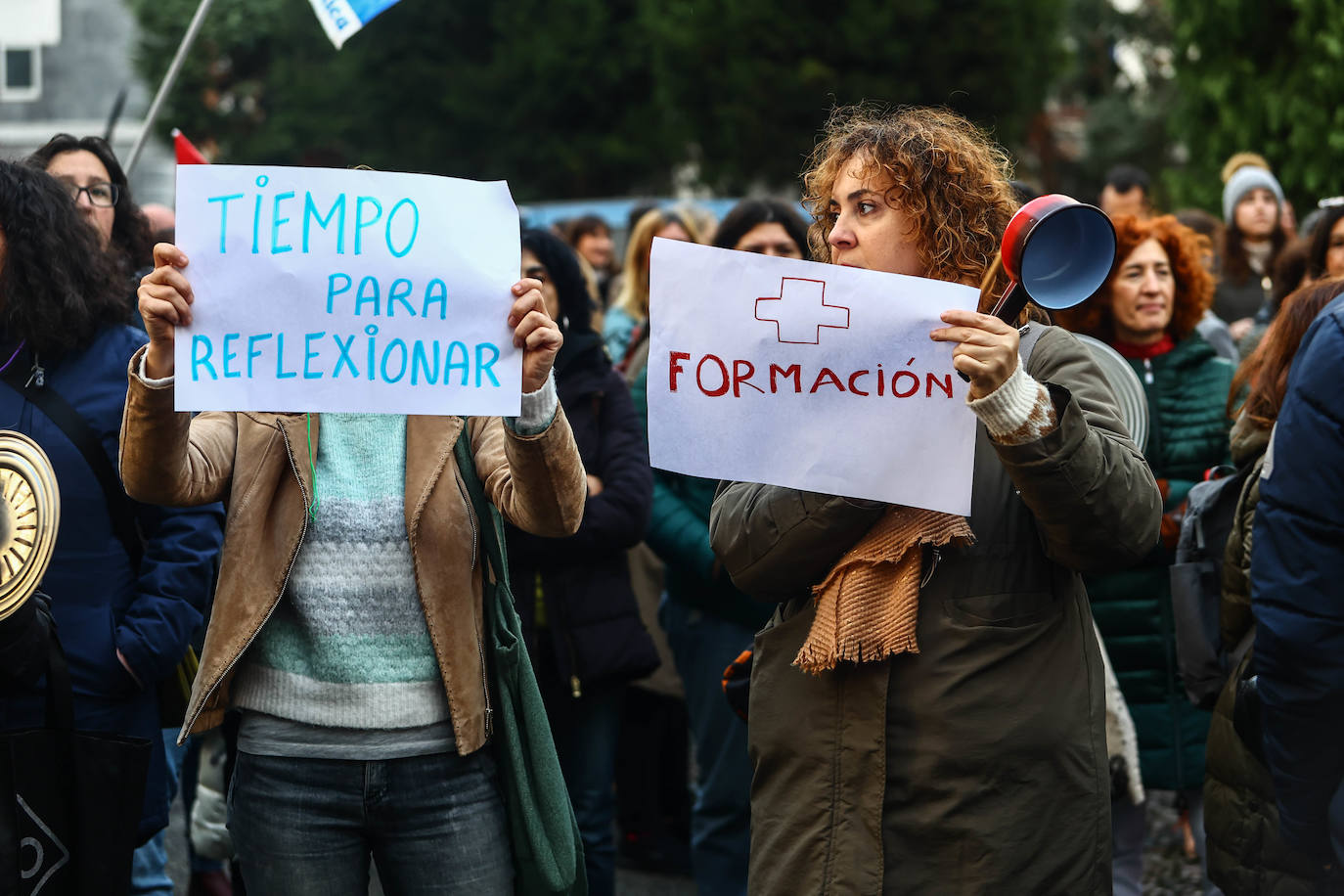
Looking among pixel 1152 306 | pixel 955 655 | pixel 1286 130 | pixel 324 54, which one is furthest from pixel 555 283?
pixel 324 54

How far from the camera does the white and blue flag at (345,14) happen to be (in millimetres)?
5152

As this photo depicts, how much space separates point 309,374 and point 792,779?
3.49 feet

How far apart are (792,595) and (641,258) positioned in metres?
4.26

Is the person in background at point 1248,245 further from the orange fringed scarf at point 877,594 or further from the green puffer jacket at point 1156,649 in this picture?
the orange fringed scarf at point 877,594

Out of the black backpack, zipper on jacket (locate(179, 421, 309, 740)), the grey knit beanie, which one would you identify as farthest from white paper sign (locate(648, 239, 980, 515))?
the grey knit beanie

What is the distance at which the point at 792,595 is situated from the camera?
2.67 m

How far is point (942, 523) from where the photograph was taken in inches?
96.7

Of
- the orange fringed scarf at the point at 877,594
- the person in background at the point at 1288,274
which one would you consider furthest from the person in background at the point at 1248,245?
the orange fringed scarf at the point at 877,594

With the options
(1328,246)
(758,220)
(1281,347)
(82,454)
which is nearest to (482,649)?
(82,454)

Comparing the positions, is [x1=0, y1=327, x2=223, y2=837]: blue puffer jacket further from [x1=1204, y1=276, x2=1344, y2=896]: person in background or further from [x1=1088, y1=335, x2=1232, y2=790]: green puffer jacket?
[x1=1088, y1=335, x2=1232, y2=790]: green puffer jacket

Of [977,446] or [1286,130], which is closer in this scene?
[977,446]

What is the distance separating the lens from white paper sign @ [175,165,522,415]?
2.62 meters

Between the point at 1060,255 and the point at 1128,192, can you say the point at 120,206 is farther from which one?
the point at 1128,192

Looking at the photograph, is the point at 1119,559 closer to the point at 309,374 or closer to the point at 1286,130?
the point at 309,374
